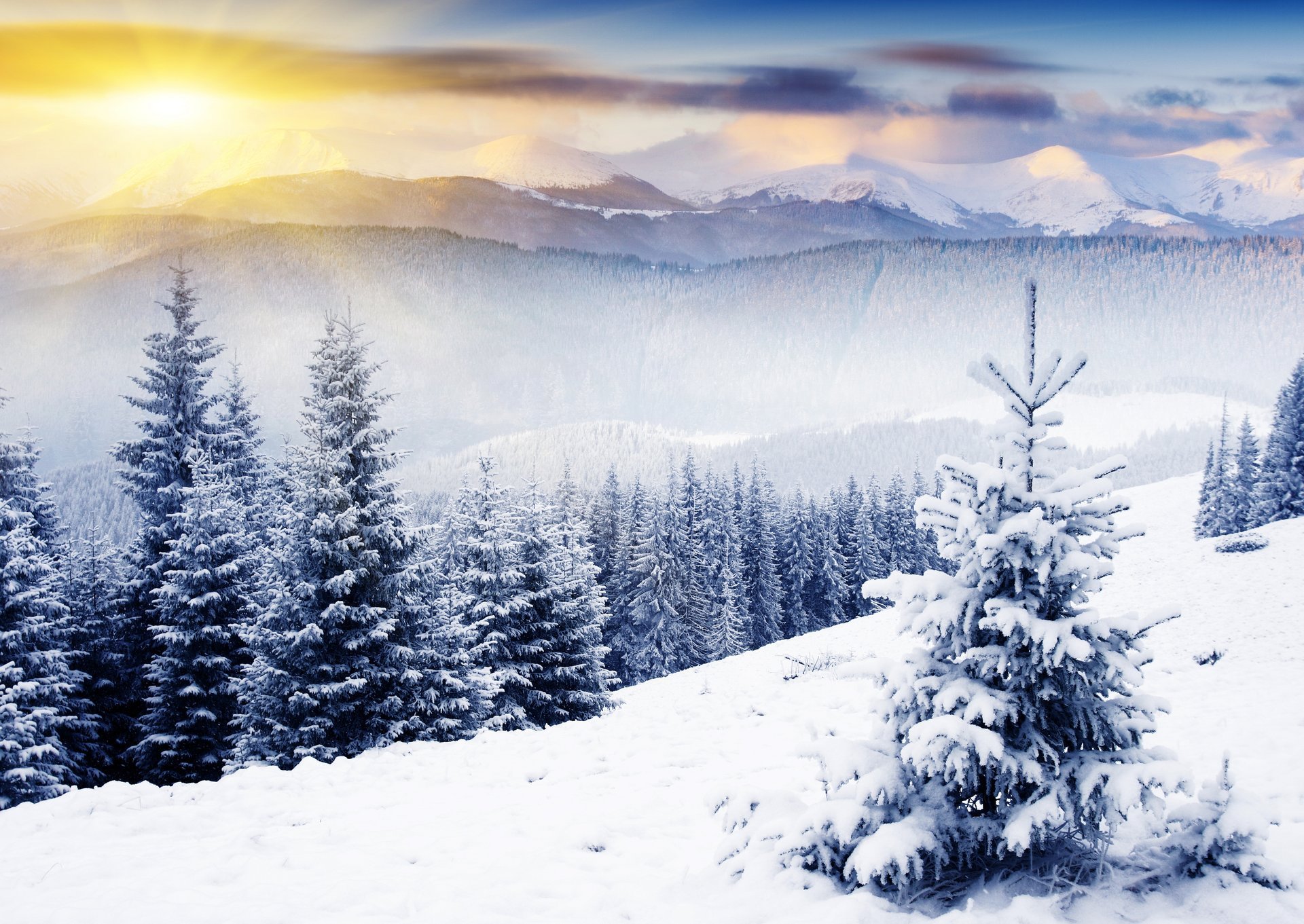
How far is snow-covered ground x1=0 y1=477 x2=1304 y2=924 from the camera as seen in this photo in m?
5.48

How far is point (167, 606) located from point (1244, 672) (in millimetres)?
21405

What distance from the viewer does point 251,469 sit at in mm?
23953

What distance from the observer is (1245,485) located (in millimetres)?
41438

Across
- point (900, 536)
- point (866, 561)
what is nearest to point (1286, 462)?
point (866, 561)

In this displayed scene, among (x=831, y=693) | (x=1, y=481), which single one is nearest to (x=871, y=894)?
(x=831, y=693)

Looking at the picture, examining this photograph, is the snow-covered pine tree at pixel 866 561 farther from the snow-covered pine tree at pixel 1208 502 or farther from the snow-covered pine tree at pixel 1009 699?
the snow-covered pine tree at pixel 1009 699

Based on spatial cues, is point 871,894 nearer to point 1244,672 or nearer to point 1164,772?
point 1164,772

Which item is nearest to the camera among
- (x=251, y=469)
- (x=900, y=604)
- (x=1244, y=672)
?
(x=900, y=604)

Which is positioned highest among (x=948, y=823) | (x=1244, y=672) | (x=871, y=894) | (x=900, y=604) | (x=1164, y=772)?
(x=900, y=604)

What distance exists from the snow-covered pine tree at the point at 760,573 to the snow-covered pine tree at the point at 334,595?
39.3m

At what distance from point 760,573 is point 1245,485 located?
28.9 m

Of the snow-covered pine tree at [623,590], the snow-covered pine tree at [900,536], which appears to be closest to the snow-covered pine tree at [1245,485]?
the snow-covered pine tree at [900,536]

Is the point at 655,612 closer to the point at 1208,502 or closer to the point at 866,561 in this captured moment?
the point at 866,561

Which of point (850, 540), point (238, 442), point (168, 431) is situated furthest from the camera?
point (850, 540)
